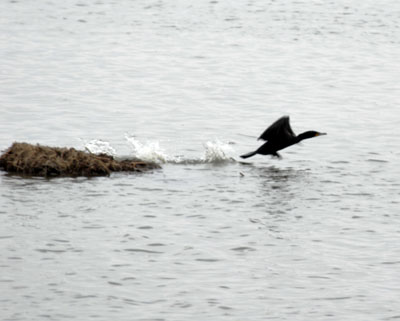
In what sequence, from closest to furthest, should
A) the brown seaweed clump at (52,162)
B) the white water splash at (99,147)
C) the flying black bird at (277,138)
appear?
the brown seaweed clump at (52,162) < the white water splash at (99,147) < the flying black bird at (277,138)

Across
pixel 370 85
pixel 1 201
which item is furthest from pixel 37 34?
pixel 1 201

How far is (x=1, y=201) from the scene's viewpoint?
40.0 ft

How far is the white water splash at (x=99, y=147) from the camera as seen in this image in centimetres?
1466

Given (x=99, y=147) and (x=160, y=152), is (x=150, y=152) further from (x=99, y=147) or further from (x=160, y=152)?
(x=99, y=147)

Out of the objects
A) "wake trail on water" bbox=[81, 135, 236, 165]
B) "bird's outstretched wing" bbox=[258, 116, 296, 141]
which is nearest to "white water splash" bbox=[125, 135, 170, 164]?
"wake trail on water" bbox=[81, 135, 236, 165]

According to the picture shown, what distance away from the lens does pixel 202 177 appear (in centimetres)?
1409

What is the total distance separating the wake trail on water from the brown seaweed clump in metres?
0.65

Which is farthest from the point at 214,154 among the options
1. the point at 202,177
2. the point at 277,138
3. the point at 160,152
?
the point at 202,177

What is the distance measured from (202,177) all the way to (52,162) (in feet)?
6.74

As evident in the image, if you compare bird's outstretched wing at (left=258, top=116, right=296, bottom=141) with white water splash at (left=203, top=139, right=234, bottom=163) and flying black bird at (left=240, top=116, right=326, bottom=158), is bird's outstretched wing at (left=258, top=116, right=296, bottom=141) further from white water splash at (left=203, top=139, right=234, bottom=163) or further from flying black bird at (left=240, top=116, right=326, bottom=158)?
white water splash at (left=203, top=139, right=234, bottom=163)

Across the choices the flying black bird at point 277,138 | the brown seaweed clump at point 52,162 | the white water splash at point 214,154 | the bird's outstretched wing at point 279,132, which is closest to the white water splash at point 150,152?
the white water splash at point 214,154

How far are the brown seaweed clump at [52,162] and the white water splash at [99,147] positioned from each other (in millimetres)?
479

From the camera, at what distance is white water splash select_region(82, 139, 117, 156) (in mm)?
14664

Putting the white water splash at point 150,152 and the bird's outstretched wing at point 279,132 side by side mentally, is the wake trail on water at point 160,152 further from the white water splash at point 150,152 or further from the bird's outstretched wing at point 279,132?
the bird's outstretched wing at point 279,132
